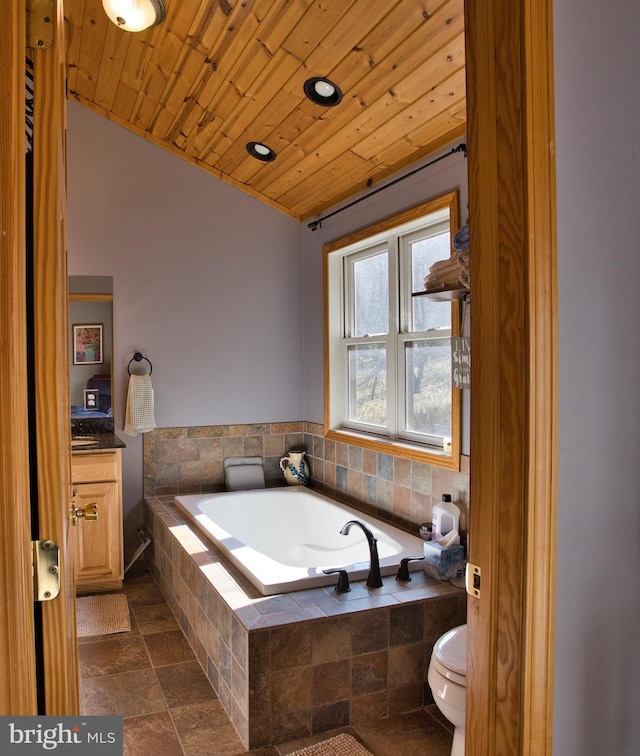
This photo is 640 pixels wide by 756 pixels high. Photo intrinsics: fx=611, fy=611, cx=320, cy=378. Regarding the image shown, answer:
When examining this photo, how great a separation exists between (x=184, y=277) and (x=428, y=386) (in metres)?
2.03

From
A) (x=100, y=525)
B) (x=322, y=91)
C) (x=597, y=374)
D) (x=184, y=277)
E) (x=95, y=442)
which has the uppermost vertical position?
(x=322, y=91)

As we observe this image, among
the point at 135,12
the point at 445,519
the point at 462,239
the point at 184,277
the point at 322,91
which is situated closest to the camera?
A: the point at 462,239

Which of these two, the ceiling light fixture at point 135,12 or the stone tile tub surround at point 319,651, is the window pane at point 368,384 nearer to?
the stone tile tub surround at point 319,651

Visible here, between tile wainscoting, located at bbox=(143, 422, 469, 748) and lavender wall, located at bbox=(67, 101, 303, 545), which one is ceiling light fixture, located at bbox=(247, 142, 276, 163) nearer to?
lavender wall, located at bbox=(67, 101, 303, 545)

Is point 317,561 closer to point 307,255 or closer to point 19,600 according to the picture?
point 307,255

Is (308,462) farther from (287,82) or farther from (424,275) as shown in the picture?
(287,82)

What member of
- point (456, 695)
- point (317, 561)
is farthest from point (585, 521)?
point (317, 561)

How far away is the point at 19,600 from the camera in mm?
930

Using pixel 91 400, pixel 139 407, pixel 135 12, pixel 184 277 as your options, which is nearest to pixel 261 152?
pixel 184 277

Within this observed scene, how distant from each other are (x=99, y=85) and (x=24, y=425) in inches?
142

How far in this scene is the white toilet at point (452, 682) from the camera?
5.86 ft

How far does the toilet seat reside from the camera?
5.88ft

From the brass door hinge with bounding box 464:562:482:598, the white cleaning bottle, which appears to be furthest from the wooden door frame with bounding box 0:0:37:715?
the white cleaning bottle

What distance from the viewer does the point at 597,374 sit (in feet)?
3.77
